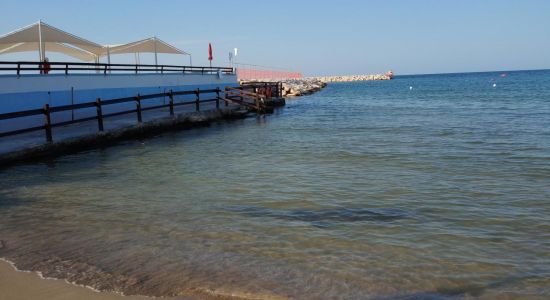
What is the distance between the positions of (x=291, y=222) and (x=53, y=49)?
23.3 metres

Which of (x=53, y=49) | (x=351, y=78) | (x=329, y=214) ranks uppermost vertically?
(x=351, y=78)

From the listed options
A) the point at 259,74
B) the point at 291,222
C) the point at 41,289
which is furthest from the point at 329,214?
the point at 259,74

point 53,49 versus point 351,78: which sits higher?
point 351,78

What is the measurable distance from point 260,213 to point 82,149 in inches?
357

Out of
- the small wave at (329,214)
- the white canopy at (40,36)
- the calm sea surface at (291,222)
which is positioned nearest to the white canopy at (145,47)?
the white canopy at (40,36)

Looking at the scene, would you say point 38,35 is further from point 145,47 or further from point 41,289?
point 41,289

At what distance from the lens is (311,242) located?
6.18 meters

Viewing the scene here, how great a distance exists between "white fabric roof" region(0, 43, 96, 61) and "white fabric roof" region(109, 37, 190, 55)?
1.81 m

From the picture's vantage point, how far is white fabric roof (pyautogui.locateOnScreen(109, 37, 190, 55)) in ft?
89.8

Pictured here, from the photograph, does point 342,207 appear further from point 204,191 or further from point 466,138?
point 466,138

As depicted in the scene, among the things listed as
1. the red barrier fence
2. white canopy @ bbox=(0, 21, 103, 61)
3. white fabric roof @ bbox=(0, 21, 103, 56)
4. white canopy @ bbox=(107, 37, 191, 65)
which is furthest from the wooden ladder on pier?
the red barrier fence

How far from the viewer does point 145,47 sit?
93.9 ft

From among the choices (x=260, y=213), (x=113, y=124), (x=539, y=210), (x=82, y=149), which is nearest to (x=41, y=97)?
(x=113, y=124)

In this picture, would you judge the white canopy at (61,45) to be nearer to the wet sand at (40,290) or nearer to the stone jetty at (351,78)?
the wet sand at (40,290)
